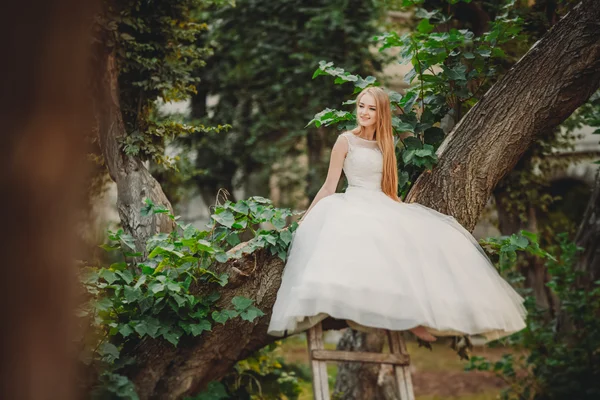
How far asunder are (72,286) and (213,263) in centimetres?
214

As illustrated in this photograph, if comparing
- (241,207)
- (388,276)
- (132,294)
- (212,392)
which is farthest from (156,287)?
(388,276)

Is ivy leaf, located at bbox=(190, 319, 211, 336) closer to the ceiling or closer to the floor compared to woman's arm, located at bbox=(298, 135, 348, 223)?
closer to the floor

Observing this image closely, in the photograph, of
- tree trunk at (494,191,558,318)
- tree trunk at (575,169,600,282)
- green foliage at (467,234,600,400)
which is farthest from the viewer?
tree trunk at (494,191,558,318)

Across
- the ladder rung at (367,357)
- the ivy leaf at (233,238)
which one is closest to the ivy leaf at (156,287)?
the ivy leaf at (233,238)

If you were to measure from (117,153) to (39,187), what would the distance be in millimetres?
3240

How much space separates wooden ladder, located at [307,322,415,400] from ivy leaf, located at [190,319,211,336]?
2.24 feet

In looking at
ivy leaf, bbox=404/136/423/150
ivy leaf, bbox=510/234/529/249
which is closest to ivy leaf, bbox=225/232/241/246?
ivy leaf, bbox=404/136/423/150

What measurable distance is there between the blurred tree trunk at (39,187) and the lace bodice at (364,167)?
7.18 ft

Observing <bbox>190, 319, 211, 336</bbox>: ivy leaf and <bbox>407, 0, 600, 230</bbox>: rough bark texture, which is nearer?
<bbox>190, 319, 211, 336</bbox>: ivy leaf

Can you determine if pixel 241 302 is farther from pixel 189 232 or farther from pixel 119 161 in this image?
pixel 119 161

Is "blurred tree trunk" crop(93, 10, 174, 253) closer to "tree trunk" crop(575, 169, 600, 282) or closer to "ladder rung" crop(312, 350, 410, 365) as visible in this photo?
"ladder rung" crop(312, 350, 410, 365)

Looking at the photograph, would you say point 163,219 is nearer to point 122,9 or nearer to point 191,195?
point 122,9

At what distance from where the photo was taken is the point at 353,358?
3.44 m

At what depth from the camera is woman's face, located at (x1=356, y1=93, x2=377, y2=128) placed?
381 centimetres
